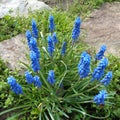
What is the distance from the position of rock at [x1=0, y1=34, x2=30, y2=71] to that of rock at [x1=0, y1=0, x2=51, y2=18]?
747 millimetres

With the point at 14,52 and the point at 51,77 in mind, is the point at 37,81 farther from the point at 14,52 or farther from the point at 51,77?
the point at 14,52

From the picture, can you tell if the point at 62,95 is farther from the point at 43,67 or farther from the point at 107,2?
the point at 107,2

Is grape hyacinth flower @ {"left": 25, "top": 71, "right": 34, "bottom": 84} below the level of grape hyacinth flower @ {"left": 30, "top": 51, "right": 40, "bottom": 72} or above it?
below

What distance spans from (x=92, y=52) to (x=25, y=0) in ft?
5.65

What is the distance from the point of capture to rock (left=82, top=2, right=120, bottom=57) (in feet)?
15.3

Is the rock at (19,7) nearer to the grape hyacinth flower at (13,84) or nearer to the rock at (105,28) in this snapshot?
the rock at (105,28)

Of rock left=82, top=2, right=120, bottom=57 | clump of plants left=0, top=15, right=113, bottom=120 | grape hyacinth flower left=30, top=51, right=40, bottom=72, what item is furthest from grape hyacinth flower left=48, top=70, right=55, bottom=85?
rock left=82, top=2, right=120, bottom=57

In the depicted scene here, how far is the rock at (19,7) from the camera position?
16.6ft

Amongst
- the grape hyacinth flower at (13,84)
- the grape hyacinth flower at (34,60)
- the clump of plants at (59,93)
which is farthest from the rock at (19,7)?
the grape hyacinth flower at (13,84)

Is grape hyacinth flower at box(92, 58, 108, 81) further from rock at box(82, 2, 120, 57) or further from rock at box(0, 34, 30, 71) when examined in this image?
rock at box(82, 2, 120, 57)

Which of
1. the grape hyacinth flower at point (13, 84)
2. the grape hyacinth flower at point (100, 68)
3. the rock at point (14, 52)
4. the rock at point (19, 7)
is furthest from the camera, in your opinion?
the rock at point (19, 7)

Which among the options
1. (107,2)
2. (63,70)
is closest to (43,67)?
(63,70)

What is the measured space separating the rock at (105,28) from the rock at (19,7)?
2.54ft

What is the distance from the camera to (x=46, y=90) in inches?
131
